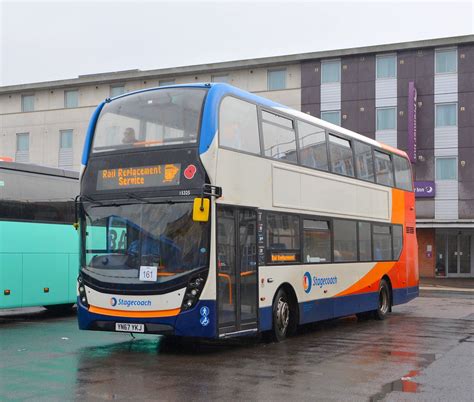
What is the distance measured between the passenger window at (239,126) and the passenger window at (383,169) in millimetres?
5855

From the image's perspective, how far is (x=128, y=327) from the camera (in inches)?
407

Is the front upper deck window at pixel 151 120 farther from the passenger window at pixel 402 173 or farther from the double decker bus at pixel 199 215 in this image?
the passenger window at pixel 402 173

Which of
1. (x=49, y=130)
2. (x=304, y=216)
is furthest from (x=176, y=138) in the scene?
(x=49, y=130)

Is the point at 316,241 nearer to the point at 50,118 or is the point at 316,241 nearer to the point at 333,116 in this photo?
the point at 333,116

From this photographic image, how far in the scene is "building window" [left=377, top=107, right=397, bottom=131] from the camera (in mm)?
38281

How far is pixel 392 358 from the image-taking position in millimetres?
10719

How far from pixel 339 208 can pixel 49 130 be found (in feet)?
117

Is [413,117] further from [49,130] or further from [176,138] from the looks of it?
[176,138]

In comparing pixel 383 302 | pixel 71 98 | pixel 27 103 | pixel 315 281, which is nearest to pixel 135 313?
pixel 315 281

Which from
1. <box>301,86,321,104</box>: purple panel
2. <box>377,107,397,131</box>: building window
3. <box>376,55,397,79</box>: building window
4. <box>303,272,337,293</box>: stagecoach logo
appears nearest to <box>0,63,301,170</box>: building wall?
<box>301,86,321,104</box>: purple panel

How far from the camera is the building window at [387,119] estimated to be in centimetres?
3828

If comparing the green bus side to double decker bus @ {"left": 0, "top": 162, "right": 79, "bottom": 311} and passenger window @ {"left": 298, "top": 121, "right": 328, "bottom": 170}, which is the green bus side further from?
passenger window @ {"left": 298, "top": 121, "right": 328, "bottom": 170}

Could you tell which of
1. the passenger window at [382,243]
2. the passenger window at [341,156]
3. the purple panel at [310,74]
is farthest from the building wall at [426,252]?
the passenger window at [341,156]

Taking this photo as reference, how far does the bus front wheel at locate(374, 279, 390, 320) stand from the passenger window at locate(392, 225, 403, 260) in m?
0.84
